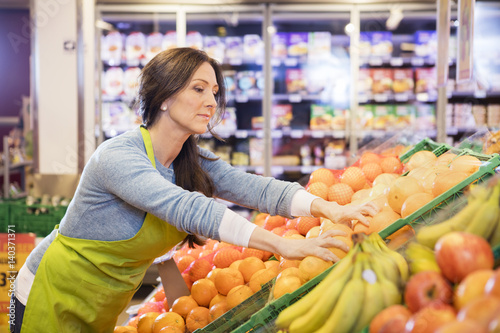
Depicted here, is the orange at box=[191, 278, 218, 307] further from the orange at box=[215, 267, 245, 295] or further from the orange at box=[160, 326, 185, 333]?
the orange at box=[160, 326, 185, 333]

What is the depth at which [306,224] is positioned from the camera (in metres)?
1.80

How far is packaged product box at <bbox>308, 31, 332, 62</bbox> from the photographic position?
4883mm

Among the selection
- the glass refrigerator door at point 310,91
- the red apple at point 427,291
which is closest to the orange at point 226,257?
the red apple at point 427,291

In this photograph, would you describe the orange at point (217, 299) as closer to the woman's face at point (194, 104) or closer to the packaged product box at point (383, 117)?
the woman's face at point (194, 104)

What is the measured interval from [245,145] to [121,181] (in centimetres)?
378

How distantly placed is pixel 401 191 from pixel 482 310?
862 mm

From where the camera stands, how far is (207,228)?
1229 millimetres

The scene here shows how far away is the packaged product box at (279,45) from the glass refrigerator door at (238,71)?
14 centimetres

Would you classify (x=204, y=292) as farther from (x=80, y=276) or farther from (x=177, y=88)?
(x=177, y=88)

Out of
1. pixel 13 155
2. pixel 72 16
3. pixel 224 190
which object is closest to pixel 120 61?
pixel 72 16

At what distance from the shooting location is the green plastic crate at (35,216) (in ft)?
10.8

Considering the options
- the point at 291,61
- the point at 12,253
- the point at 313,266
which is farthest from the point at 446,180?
the point at 291,61

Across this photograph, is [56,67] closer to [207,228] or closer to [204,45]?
[204,45]

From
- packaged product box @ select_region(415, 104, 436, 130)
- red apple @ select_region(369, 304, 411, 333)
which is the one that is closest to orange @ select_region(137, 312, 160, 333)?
red apple @ select_region(369, 304, 411, 333)
